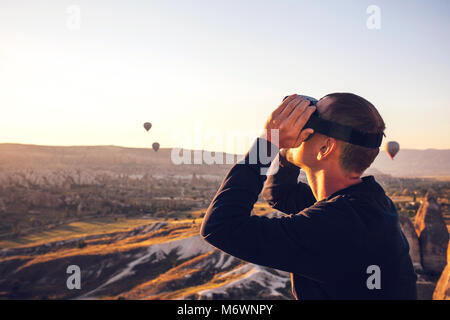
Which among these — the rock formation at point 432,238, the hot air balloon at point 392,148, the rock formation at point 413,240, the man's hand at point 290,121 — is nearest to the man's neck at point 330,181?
the man's hand at point 290,121

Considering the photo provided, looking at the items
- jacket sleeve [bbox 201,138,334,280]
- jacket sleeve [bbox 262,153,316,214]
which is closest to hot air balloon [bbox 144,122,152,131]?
jacket sleeve [bbox 262,153,316,214]

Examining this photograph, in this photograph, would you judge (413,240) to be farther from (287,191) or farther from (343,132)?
(343,132)

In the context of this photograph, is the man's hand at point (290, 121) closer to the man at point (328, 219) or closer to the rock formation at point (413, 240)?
the man at point (328, 219)

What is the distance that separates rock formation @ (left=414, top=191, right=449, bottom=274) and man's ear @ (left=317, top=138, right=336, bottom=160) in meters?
18.7

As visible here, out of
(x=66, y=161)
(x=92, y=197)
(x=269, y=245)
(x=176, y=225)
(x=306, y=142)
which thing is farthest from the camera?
(x=66, y=161)

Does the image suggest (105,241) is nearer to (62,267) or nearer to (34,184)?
(62,267)

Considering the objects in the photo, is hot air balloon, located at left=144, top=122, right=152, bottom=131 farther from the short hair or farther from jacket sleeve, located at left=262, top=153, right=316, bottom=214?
the short hair

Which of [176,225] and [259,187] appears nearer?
[259,187]

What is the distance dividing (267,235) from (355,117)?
25.0 inches

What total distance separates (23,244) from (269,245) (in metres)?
24.8

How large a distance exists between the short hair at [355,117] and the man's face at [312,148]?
0.03 m

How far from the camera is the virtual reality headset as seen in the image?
65.1 inches
